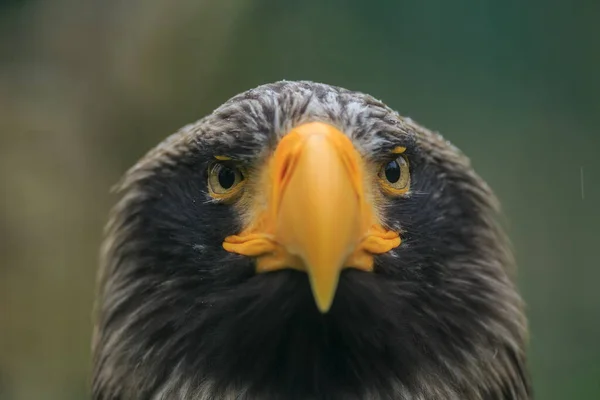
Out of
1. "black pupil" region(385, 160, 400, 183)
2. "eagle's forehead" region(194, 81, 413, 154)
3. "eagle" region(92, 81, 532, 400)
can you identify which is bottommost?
"eagle" region(92, 81, 532, 400)

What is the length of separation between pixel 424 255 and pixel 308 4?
1.80 metres

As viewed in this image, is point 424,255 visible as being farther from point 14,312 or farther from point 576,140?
point 14,312

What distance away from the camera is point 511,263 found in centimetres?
157

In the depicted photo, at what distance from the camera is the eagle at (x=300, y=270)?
1.19m

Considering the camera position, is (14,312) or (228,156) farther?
(14,312)

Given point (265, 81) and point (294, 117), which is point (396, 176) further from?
point (265, 81)

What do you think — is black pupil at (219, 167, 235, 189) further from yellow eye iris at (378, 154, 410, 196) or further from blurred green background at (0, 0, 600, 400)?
blurred green background at (0, 0, 600, 400)

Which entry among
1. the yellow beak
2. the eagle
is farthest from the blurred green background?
the yellow beak

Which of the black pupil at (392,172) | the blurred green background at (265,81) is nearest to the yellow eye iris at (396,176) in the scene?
the black pupil at (392,172)

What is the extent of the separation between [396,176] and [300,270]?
284mm

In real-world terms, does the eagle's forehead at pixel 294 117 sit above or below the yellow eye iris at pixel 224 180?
above

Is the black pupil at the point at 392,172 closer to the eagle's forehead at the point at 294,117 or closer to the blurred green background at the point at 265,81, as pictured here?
the eagle's forehead at the point at 294,117

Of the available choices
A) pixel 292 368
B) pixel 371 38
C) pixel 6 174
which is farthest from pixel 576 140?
pixel 6 174

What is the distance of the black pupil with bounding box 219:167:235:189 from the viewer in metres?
1.30
